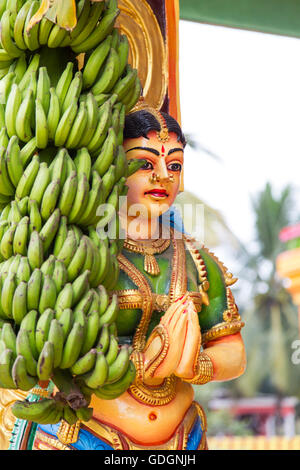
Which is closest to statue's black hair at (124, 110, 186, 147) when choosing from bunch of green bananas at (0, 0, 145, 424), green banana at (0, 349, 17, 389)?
bunch of green bananas at (0, 0, 145, 424)

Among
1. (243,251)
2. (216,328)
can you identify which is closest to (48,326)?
(216,328)

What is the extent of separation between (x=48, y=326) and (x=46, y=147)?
50cm

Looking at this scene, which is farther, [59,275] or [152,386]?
[152,386]

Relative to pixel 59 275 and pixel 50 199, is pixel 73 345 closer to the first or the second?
pixel 59 275

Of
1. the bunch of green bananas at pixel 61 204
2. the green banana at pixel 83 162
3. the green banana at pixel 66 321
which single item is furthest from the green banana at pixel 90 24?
the green banana at pixel 66 321

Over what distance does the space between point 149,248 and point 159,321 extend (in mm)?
238

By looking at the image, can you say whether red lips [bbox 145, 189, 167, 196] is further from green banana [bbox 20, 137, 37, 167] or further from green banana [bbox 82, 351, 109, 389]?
green banana [bbox 82, 351, 109, 389]

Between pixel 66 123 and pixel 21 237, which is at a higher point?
pixel 66 123

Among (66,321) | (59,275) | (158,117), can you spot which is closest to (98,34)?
(158,117)

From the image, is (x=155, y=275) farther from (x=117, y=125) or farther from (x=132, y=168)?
(x=117, y=125)

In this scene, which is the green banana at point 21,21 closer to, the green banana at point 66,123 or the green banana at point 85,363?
the green banana at point 66,123

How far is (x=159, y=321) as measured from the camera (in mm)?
2318

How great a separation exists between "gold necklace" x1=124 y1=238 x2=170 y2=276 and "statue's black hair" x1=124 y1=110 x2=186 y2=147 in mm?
335

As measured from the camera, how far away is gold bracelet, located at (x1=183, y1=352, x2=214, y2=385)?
7.18ft
